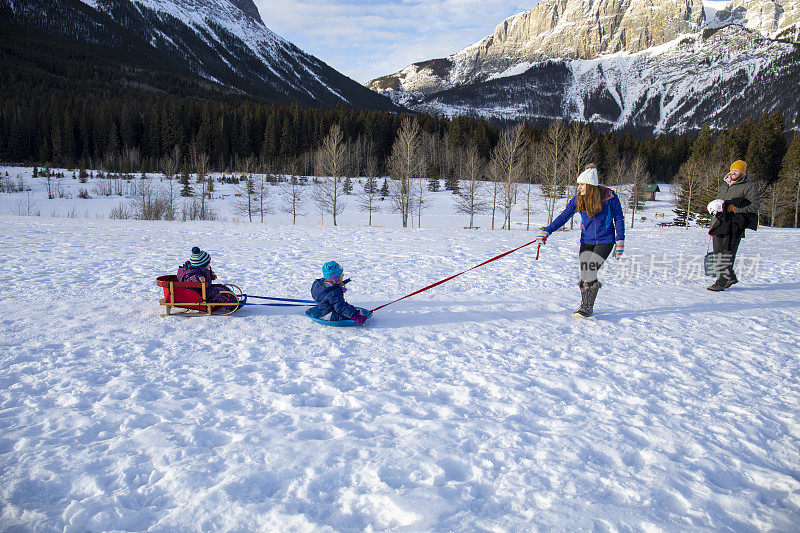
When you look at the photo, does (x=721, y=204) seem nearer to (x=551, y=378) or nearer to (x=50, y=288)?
(x=551, y=378)

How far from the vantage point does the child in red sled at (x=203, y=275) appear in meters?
6.10

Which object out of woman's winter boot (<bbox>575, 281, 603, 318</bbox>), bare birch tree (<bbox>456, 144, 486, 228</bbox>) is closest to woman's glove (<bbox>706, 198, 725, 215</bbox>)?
woman's winter boot (<bbox>575, 281, 603, 318</bbox>)

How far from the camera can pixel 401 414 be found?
377 centimetres

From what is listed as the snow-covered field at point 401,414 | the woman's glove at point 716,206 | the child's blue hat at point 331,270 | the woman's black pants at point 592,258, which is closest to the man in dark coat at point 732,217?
the woman's glove at point 716,206

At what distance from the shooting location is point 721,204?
858cm

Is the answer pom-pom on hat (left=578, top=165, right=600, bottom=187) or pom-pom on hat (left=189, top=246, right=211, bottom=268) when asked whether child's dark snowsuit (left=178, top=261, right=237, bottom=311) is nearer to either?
pom-pom on hat (left=189, top=246, right=211, bottom=268)

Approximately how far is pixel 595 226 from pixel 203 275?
19.6 ft

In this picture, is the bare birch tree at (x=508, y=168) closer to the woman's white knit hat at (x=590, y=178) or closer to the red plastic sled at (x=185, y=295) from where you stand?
the woman's white knit hat at (x=590, y=178)

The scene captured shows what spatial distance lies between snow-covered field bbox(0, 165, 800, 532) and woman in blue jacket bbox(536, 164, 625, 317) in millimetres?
748

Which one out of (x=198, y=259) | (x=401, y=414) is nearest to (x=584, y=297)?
(x=401, y=414)

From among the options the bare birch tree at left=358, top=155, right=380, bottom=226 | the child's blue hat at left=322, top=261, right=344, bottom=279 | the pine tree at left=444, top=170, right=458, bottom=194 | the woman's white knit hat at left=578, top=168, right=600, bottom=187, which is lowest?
the child's blue hat at left=322, top=261, right=344, bottom=279

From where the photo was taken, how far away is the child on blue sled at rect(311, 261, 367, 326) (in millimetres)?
5858

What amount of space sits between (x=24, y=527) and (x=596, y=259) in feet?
22.4

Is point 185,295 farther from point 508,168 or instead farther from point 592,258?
point 508,168
